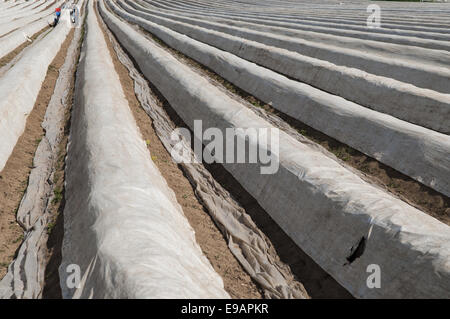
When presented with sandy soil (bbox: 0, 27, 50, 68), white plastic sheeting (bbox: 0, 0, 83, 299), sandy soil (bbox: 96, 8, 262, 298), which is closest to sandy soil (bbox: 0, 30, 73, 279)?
white plastic sheeting (bbox: 0, 0, 83, 299)

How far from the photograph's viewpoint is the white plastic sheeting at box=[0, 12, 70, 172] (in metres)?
7.71

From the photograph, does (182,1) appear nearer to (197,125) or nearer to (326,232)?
(197,125)

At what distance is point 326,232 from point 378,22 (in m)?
19.2

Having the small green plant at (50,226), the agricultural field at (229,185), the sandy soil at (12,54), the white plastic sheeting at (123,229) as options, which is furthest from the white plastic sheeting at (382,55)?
the sandy soil at (12,54)

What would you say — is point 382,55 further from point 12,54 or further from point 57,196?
point 12,54

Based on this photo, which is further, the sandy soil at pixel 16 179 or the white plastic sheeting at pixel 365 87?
the white plastic sheeting at pixel 365 87

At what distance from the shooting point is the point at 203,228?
18.2ft

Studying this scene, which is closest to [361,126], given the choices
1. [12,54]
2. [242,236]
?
[242,236]

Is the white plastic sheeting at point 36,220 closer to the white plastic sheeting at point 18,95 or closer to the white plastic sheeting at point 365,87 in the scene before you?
the white plastic sheeting at point 18,95

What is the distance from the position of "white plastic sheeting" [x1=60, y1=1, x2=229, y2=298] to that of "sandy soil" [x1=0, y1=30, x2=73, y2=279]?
3.17ft

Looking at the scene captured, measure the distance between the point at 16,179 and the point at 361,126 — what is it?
26.1 feet

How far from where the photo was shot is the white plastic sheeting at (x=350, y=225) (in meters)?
3.86

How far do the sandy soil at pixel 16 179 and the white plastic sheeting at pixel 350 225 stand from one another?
4307 mm

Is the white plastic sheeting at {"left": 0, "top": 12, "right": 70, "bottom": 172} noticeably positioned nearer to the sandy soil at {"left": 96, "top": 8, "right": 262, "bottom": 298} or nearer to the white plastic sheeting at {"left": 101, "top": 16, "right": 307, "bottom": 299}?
the sandy soil at {"left": 96, "top": 8, "right": 262, "bottom": 298}
